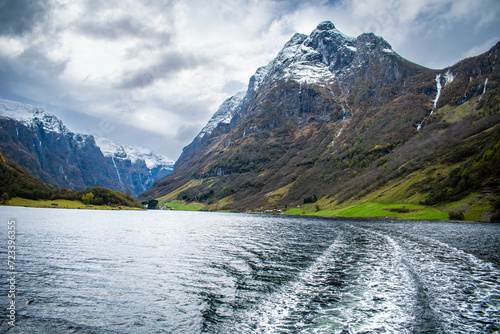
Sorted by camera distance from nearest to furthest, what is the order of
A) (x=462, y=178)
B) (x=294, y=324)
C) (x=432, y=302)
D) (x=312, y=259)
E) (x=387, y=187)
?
(x=294, y=324) → (x=432, y=302) → (x=312, y=259) → (x=462, y=178) → (x=387, y=187)

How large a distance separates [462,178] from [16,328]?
155 meters

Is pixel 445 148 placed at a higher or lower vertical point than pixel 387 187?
higher

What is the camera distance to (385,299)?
20.7 metres

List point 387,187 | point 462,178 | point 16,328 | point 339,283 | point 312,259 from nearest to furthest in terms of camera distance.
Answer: point 16,328 → point 339,283 → point 312,259 → point 462,178 → point 387,187

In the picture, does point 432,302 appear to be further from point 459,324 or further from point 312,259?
point 312,259

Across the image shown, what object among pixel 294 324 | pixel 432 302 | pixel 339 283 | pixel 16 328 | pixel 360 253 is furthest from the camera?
pixel 360 253

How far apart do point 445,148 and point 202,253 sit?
208m

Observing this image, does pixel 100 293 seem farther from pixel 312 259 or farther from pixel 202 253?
pixel 312 259

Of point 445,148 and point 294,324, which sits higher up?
point 445,148

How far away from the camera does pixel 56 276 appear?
87.9ft

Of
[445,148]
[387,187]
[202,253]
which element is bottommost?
[202,253]

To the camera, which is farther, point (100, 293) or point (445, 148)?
point (445, 148)

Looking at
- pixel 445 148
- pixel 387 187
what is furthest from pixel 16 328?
pixel 445 148

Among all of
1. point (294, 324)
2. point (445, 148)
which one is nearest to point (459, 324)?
point (294, 324)
